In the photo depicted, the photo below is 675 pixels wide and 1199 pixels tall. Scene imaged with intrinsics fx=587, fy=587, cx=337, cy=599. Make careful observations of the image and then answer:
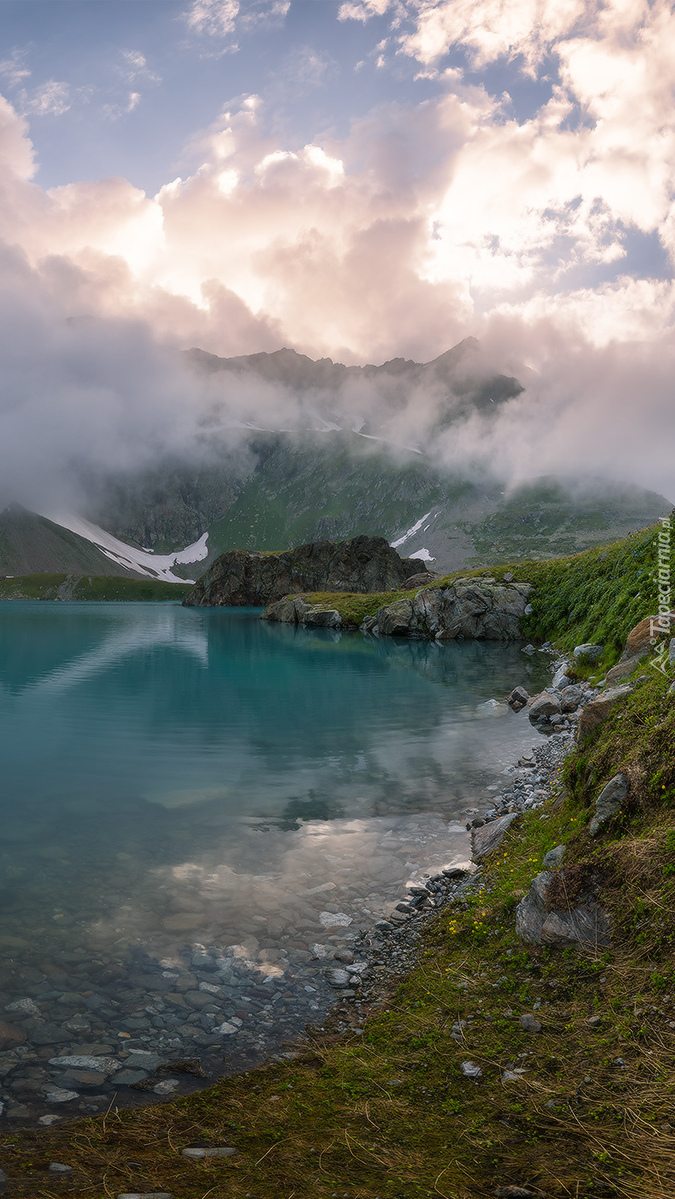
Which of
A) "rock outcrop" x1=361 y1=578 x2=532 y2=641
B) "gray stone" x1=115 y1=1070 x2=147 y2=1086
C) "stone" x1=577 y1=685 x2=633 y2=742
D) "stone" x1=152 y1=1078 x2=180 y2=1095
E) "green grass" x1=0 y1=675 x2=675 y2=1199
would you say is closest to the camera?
"green grass" x1=0 y1=675 x2=675 y2=1199

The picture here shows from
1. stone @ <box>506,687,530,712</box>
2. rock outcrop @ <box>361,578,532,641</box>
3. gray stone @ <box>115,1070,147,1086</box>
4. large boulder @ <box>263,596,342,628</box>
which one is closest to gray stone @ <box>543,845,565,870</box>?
gray stone @ <box>115,1070,147,1086</box>

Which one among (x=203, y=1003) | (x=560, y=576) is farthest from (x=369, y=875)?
(x=560, y=576)

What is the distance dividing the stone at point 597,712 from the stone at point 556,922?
4.79 metres

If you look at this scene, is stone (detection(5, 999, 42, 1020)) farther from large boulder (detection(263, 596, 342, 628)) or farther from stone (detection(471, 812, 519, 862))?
large boulder (detection(263, 596, 342, 628))

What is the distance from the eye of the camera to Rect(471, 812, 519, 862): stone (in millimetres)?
17078

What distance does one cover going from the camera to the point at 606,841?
10930 millimetres

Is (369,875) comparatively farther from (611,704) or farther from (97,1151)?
(97,1151)

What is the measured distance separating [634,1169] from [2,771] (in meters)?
31.2

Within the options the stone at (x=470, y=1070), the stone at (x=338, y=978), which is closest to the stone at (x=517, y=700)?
the stone at (x=338, y=978)

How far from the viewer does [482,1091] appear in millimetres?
7711

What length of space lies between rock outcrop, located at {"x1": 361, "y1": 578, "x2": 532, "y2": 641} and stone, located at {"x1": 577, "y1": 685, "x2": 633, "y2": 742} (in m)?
92.4

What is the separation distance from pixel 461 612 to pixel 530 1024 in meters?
107

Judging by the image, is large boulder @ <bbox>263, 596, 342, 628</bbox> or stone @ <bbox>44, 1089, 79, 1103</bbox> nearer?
stone @ <bbox>44, 1089, 79, 1103</bbox>

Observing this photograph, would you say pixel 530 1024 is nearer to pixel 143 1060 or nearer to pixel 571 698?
pixel 143 1060
